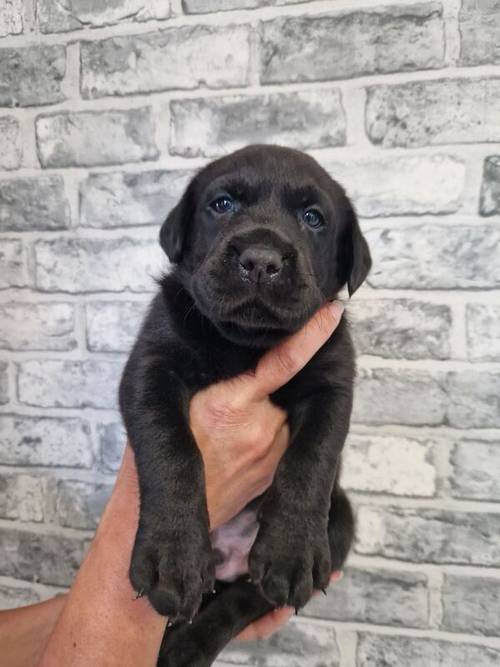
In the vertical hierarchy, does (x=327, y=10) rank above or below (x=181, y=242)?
above

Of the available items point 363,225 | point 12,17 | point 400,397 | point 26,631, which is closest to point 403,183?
point 363,225

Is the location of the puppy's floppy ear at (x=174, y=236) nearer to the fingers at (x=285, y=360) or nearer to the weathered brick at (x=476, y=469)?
the fingers at (x=285, y=360)

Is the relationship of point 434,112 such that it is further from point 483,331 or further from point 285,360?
point 285,360

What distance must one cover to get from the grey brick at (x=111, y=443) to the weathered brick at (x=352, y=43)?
1.07 m

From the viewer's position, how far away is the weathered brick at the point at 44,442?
1720 mm

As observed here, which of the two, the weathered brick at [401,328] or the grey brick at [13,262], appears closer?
the weathered brick at [401,328]

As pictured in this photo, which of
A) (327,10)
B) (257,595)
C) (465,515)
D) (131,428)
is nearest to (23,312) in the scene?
(131,428)

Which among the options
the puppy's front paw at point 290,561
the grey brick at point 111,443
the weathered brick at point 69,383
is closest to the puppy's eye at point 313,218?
the puppy's front paw at point 290,561

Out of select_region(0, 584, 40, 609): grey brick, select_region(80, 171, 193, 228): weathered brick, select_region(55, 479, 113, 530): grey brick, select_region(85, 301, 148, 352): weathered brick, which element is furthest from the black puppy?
select_region(0, 584, 40, 609): grey brick

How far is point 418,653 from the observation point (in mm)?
1536

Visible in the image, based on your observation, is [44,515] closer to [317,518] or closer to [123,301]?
[123,301]

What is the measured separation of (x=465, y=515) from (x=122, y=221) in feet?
3.99

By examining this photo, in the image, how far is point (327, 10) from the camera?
1.42m

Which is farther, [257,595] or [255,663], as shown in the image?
[255,663]
